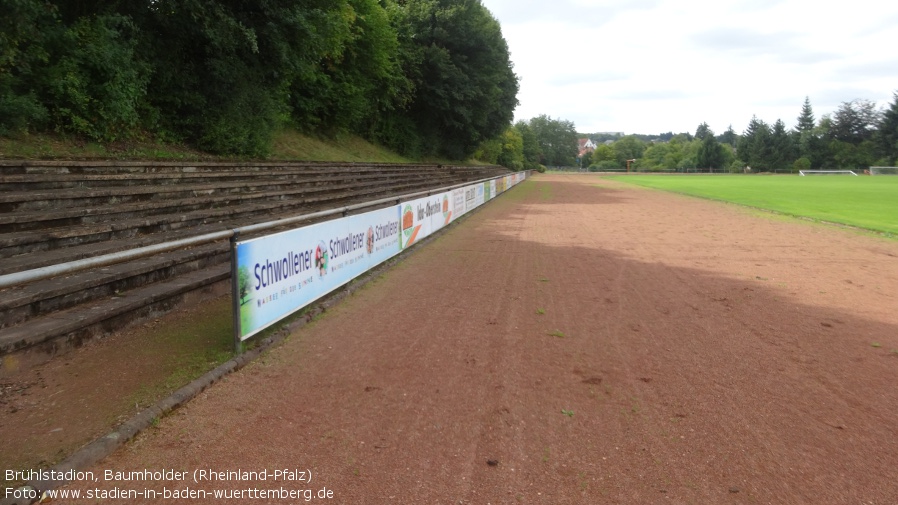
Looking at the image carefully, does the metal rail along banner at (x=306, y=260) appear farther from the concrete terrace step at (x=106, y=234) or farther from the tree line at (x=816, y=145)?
the tree line at (x=816, y=145)

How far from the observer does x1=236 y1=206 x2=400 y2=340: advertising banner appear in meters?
5.28

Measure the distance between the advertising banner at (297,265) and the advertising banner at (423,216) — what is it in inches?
98.5

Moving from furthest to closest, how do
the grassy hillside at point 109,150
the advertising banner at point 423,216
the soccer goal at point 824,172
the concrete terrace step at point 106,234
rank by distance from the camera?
the soccer goal at point 824,172
the advertising banner at point 423,216
the grassy hillside at point 109,150
the concrete terrace step at point 106,234

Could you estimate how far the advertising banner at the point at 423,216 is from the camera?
12.4m

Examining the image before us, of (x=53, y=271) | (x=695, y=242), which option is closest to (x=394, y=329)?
(x=53, y=271)

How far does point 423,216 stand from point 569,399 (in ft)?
33.1

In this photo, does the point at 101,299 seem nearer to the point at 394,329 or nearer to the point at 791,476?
the point at 394,329

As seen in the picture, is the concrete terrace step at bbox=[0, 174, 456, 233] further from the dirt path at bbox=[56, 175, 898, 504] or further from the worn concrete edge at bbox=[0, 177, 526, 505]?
the dirt path at bbox=[56, 175, 898, 504]

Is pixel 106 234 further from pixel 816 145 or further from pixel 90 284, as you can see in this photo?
pixel 816 145

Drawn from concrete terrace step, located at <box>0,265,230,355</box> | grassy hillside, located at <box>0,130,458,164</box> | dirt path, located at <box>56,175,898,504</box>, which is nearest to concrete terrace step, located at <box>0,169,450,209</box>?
grassy hillside, located at <box>0,130,458,164</box>

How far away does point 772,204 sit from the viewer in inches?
1074

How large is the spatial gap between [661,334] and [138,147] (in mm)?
12946

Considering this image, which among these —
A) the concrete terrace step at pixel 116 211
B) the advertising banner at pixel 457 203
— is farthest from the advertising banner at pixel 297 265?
the advertising banner at pixel 457 203

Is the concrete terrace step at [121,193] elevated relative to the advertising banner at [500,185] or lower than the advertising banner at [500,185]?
elevated
